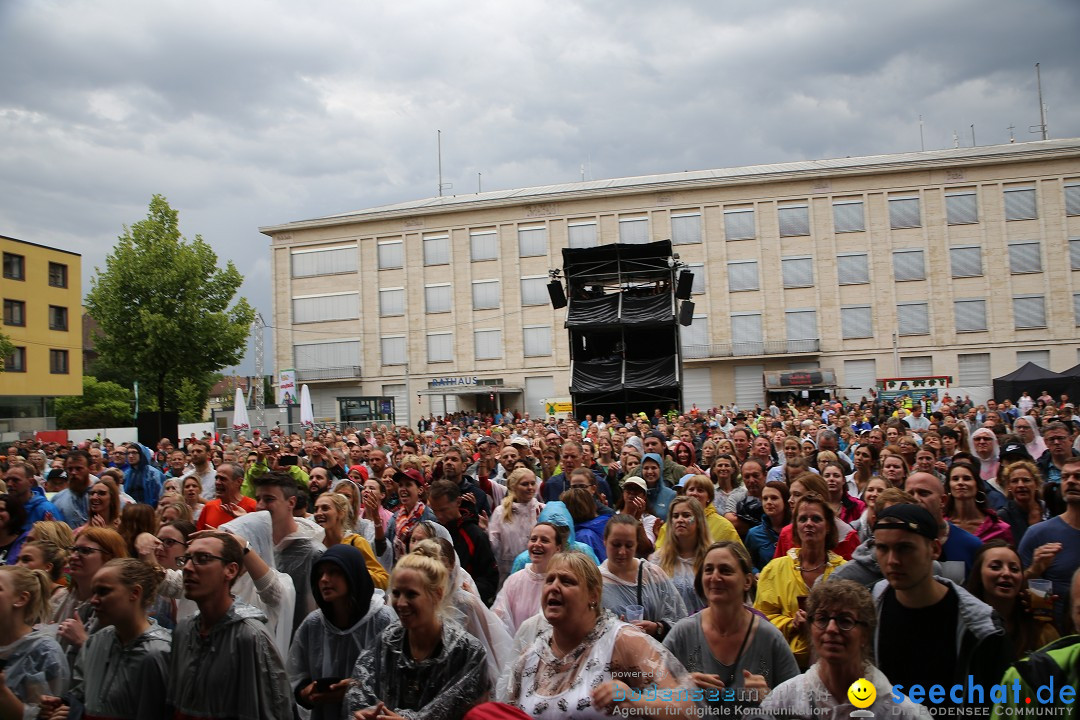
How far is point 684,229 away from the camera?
141 feet

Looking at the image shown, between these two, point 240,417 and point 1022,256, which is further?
point 1022,256

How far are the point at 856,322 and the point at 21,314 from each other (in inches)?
1694

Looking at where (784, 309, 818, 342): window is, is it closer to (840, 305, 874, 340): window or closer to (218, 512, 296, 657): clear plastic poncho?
(840, 305, 874, 340): window

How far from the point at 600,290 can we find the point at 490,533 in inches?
552

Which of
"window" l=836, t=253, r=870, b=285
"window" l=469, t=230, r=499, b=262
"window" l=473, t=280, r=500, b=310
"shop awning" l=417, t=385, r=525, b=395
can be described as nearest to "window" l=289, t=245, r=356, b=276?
"window" l=469, t=230, r=499, b=262

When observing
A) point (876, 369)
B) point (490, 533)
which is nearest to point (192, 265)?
point (490, 533)

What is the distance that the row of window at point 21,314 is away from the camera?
116 feet

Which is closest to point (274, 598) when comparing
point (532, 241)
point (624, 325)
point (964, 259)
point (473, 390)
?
point (624, 325)

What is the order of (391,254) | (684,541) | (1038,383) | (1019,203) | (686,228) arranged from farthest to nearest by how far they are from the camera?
(391,254) < (686,228) < (1019,203) < (1038,383) < (684,541)

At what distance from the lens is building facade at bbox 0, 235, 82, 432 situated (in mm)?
35344

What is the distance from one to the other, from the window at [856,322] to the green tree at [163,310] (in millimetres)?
30973

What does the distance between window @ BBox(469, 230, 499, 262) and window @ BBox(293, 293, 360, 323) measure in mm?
7732

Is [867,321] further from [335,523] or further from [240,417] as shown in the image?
[335,523]

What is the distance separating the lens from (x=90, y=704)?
3.29 m
